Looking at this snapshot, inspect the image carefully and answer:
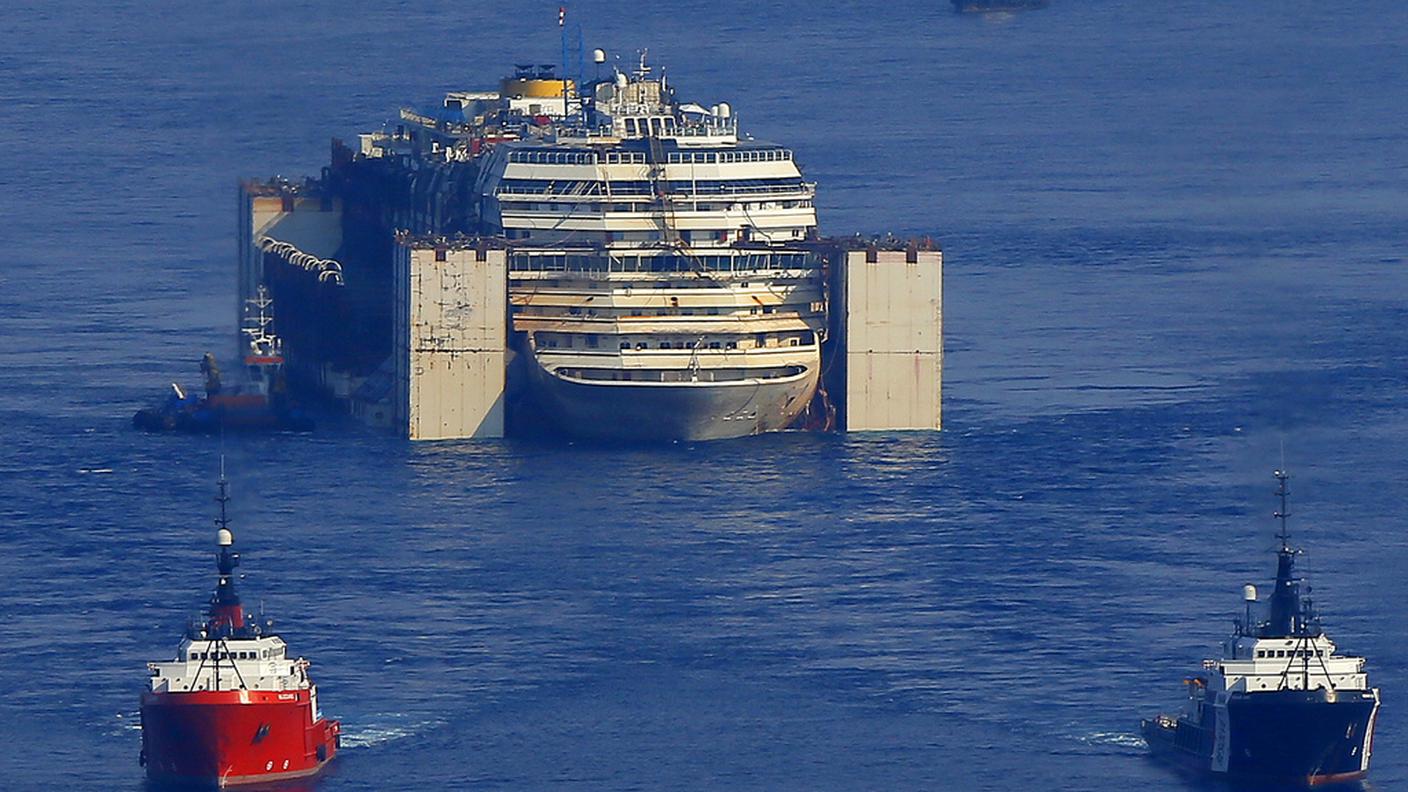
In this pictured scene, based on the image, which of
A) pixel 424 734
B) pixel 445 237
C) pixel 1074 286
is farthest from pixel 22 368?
pixel 424 734

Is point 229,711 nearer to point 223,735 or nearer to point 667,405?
point 223,735

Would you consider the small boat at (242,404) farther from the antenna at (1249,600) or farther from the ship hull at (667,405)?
the antenna at (1249,600)

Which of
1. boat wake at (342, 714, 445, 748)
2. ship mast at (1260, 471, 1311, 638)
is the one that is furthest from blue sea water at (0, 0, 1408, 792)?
ship mast at (1260, 471, 1311, 638)

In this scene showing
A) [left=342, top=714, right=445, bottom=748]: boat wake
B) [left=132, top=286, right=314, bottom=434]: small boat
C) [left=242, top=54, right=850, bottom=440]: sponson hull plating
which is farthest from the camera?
[left=132, top=286, right=314, bottom=434]: small boat

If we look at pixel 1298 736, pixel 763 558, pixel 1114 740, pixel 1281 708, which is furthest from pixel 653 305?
pixel 1298 736

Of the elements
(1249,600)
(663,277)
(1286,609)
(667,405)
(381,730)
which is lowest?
(381,730)

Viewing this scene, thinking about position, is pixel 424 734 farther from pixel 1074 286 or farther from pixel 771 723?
pixel 1074 286

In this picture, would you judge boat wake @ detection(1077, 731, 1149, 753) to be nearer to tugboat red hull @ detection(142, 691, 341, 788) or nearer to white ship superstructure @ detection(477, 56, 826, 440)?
tugboat red hull @ detection(142, 691, 341, 788)
